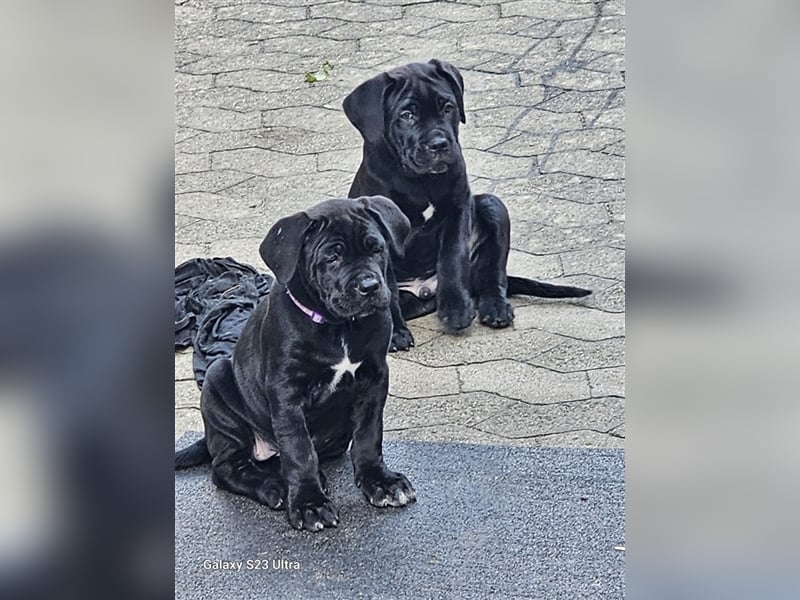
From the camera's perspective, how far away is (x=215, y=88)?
1.99m

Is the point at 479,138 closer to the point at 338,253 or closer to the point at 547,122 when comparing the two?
the point at 547,122

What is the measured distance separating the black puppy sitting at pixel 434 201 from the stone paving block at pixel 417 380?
0.14ft

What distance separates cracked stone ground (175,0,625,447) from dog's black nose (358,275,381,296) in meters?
0.20

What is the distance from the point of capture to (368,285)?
1.87 metres

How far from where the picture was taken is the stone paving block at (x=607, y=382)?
1984 mm

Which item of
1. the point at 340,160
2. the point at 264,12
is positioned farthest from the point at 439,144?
the point at 264,12

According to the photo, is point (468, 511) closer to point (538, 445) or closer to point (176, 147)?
point (538, 445)

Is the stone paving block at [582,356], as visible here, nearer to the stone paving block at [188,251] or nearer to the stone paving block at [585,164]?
the stone paving block at [585,164]

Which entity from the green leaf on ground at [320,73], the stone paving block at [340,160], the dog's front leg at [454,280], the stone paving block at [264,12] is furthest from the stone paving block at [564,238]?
the stone paving block at [264,12]
